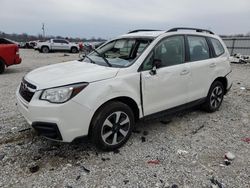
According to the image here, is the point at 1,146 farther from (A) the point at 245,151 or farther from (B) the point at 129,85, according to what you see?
(A) the point at 245,151

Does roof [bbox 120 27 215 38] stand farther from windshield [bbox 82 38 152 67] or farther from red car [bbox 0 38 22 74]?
red car [bbox 0 38 22 74]

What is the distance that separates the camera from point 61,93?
3.10m

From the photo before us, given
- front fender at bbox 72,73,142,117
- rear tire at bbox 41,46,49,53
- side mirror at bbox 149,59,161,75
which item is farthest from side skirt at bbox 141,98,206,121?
rear tire at bbox 41,46,49,53

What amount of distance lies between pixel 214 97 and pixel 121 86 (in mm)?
2665

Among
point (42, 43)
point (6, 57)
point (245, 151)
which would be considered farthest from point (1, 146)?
point (42, 43)

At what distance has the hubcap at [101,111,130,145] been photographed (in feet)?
11.5

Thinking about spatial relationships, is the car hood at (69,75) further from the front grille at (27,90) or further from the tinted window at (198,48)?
the tinted window at (198,48)

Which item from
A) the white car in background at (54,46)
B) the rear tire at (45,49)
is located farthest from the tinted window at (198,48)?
the rear tire at (45,49)

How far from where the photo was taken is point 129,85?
11.8ft

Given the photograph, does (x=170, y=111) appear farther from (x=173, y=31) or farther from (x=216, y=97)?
(x=216, y=97)

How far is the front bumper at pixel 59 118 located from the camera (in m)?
3.06

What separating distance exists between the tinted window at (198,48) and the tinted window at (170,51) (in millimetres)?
253

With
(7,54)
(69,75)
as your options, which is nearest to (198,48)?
(69,75)

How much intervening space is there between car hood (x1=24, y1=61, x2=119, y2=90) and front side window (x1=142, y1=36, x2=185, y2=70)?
642 mm
